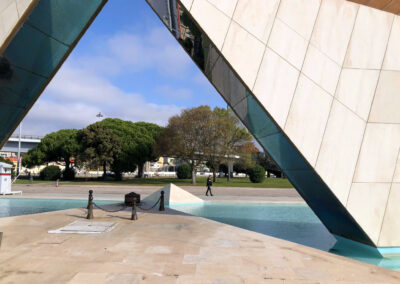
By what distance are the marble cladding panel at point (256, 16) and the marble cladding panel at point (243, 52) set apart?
182 millimetres

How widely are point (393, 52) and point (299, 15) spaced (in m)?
2.99

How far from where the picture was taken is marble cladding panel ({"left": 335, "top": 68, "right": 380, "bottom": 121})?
8.02 meters

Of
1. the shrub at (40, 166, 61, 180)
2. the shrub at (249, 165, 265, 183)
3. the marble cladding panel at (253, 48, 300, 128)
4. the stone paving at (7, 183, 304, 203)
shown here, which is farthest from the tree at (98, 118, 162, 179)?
the marble cladding panel at (253, 48, 300, 128)

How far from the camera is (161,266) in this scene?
591 centimetres

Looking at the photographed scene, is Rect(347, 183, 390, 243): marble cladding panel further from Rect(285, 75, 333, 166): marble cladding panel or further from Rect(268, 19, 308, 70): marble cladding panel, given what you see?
Rect(268, 19, 308, 70): marble cladding panel

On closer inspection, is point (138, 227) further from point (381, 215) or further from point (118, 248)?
point (381, 215)

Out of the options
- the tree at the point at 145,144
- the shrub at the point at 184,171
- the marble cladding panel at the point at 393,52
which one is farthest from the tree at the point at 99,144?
the marble cladding panel at the point at 393,52

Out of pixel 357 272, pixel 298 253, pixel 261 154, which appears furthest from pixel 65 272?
pixel 261 154

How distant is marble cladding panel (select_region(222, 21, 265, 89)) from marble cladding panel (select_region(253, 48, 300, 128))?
195 millimetres

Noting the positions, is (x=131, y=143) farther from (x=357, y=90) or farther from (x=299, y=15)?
(x=357, y=90)

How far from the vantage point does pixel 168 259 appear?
6.36 meters

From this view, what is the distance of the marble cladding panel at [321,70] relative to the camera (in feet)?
25.8

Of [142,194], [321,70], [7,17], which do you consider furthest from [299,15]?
[142,194]

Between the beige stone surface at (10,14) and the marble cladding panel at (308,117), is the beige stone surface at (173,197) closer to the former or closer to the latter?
the marble cladding panel at (308,117)
